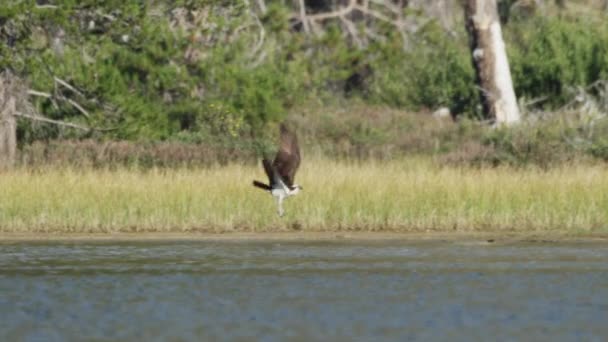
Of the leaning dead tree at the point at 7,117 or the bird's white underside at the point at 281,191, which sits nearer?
the bird's white underside at the point at 281,191

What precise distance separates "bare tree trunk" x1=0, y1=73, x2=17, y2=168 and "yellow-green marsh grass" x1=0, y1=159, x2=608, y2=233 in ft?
6.79

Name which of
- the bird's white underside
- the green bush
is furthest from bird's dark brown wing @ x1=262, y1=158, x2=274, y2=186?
the green bush

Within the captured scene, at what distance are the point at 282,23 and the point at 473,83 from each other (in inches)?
147

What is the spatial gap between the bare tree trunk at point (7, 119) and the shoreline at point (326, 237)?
5.51m

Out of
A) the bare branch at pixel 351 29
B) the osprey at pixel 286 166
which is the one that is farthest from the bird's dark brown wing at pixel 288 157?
the bare branch at pixel 351 29

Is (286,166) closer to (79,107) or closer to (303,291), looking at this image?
(303,291)

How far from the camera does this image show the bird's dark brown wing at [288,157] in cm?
1700

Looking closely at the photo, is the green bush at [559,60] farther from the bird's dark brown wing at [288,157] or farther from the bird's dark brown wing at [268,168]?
the bird's dark brown wing at [268,168]

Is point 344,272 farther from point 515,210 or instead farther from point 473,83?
point 473,83

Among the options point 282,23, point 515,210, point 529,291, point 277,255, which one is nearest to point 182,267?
point 277,255

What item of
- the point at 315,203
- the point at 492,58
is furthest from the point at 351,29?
the point at 315,203

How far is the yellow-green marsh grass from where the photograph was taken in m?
17.7

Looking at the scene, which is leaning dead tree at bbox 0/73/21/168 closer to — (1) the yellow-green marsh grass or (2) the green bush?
(1) the yellow-green marsh grass

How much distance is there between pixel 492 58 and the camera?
27562mm
